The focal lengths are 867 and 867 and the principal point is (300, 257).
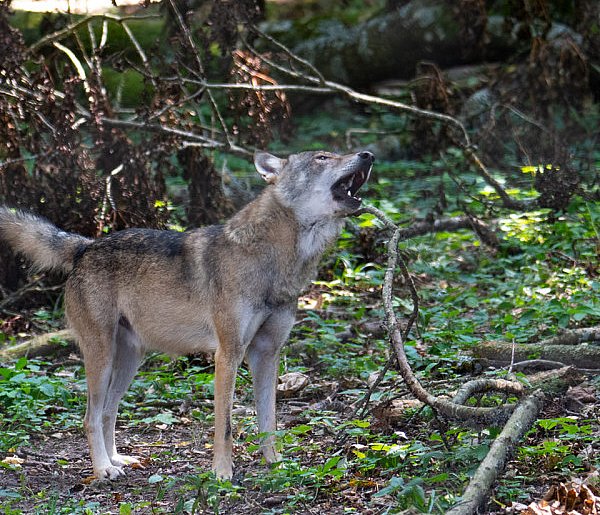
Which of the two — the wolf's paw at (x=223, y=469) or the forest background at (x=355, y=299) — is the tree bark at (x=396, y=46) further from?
the wolf's paw at (x=223, y=469)

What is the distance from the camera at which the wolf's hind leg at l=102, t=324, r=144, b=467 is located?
6.36 metres

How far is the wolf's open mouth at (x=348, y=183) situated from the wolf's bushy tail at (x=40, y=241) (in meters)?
1.96

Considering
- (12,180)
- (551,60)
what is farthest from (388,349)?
(551,60)

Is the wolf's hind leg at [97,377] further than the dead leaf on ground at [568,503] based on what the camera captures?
Yes

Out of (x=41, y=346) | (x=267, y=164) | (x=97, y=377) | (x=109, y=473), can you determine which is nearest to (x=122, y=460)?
(x=109, y=473)

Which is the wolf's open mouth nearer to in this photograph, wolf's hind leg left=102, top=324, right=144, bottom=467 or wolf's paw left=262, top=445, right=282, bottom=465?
wolf's paw left=262, top=445, right=282, bottom=465

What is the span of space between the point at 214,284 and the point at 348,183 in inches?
46.9

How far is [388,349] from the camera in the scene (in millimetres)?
7613

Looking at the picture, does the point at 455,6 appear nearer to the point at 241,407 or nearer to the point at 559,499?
the point at 241,407

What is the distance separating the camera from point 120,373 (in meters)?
6.59

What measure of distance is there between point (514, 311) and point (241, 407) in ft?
9.42

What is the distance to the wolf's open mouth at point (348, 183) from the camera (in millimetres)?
6078

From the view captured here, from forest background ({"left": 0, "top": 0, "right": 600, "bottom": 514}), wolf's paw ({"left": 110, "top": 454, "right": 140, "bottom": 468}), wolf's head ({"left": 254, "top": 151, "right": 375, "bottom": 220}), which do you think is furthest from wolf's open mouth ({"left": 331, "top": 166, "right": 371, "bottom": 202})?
wolf's paw ({"left": 110, "top": 454, "right": 140, "bottom": 468})

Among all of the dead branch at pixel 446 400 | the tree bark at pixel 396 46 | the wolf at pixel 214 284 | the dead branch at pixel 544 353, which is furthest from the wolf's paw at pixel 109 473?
the tree bark at pixel 396 46
